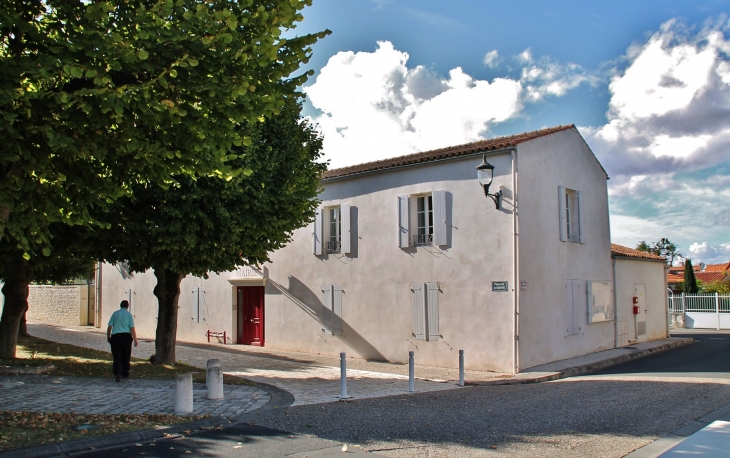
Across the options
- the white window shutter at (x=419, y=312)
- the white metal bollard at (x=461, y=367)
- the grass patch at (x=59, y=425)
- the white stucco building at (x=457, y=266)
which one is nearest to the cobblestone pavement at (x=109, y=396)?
the grass patch at (x=59, y=425)

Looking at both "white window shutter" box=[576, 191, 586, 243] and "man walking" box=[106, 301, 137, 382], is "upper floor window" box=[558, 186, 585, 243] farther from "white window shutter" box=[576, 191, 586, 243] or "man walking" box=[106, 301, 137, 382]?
"man walking" box=[106, 301, 137, 382]

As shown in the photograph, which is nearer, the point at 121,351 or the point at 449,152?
the point at 121,351

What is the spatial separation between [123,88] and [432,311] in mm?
11046

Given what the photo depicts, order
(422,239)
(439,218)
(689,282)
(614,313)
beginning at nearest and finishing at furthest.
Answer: (439,218) → (422,239) → (614,313) → (689,282)

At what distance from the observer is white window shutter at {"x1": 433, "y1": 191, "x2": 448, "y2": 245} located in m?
15.5

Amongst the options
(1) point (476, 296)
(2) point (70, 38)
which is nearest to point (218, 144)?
(2) point (70, 38)

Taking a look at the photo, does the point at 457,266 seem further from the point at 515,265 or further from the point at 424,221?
the point at 424,221

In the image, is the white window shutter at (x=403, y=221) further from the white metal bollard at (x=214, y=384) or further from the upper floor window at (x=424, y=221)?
the white metal bollard at (x=214, y=384)

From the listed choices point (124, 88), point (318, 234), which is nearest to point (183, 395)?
point (124, 88)

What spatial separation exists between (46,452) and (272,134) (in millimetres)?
7468

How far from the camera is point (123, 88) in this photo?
614 cm

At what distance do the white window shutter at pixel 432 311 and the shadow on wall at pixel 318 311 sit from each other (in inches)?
73.4

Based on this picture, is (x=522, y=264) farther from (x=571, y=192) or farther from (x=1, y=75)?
(x=1, y=75)

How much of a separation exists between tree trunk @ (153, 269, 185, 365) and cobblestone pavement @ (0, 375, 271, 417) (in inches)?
81.0
